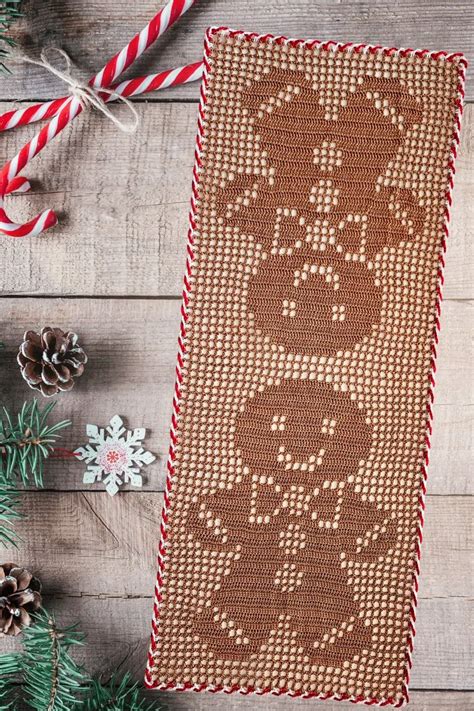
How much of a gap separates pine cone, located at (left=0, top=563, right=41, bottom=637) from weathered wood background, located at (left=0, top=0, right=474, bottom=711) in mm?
61

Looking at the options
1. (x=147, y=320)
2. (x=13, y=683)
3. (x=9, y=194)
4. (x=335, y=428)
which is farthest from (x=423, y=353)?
(x=13, y=683)

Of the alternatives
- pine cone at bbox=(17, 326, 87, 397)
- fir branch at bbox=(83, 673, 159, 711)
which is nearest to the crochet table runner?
fir branch at bbox=(83, 673, 159, 711)

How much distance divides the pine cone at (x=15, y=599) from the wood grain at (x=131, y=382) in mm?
128

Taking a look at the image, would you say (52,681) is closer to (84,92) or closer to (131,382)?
(131,382)

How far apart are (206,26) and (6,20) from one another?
0.28 metres

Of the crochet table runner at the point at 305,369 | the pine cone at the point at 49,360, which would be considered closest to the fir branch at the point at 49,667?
the crochet table runner at the point at 305,369

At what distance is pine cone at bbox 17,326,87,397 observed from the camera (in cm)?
86

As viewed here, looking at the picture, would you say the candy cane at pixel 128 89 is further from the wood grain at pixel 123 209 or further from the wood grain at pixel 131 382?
the wood grain at pixel 131 382

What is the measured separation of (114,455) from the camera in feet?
3.05

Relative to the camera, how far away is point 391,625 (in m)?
0.85

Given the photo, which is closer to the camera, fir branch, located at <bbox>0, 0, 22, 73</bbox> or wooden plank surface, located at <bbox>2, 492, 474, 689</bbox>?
fir branch, located at <bbox>0, 0, 22, 73</bbox>

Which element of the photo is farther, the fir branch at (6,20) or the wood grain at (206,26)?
the wood grain at (206,26)

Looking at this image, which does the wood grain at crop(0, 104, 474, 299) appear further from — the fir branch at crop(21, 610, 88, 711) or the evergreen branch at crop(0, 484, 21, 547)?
the fir branch at crop(21, 610, 88, 711)

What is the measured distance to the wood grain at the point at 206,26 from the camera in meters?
0.91
